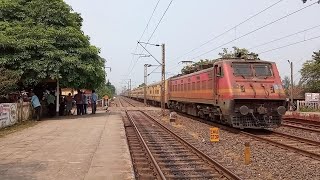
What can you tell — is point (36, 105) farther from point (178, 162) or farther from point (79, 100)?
point (178, 162)

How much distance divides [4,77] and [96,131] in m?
6.30

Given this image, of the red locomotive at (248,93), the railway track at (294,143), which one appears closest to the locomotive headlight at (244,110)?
the red locomotive at (248,93)

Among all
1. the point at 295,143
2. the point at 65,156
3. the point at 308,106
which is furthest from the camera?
the point at 308,106

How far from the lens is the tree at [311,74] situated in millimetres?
59706

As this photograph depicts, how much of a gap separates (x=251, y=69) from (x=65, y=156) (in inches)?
410

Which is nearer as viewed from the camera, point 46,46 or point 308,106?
point 46,46

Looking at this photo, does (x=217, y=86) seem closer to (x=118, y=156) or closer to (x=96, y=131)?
(x=96, y=131)

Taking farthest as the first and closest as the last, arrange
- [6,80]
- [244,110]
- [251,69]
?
1. [6,80]
2. [251,69]
3. [244,110]

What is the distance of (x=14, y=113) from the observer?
22188mm

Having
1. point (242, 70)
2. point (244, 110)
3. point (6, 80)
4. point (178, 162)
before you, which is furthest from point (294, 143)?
point (6, 80)

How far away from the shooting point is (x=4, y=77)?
21.9 metres

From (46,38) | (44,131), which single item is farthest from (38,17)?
(44,131)

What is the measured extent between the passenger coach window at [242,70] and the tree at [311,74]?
1655 inches

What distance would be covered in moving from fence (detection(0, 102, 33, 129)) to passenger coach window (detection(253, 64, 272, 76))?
37.9ft
